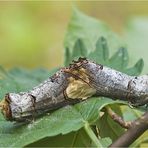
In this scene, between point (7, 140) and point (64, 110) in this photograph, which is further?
point (64, 110)

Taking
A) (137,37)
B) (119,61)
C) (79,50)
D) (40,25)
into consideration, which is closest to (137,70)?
(119,61)

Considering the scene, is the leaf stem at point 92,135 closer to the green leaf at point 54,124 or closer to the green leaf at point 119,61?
the green leaf at point 54,124

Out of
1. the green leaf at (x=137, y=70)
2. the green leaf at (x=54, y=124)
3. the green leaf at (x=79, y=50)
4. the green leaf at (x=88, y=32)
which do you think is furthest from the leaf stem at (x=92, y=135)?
the green leaf at (x=88, y=32)

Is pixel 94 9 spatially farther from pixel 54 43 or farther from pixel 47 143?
pixel 47 143

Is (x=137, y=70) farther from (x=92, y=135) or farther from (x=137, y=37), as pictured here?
(x=137, y=37)

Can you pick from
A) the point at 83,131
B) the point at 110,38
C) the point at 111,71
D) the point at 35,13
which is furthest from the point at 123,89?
the point at 35,13

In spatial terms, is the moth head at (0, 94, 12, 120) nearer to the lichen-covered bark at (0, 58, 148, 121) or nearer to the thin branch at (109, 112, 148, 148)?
the lichen-covered bark at (0, 58, 148, 121)

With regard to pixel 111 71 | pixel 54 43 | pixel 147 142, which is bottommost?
pixel 54 43
